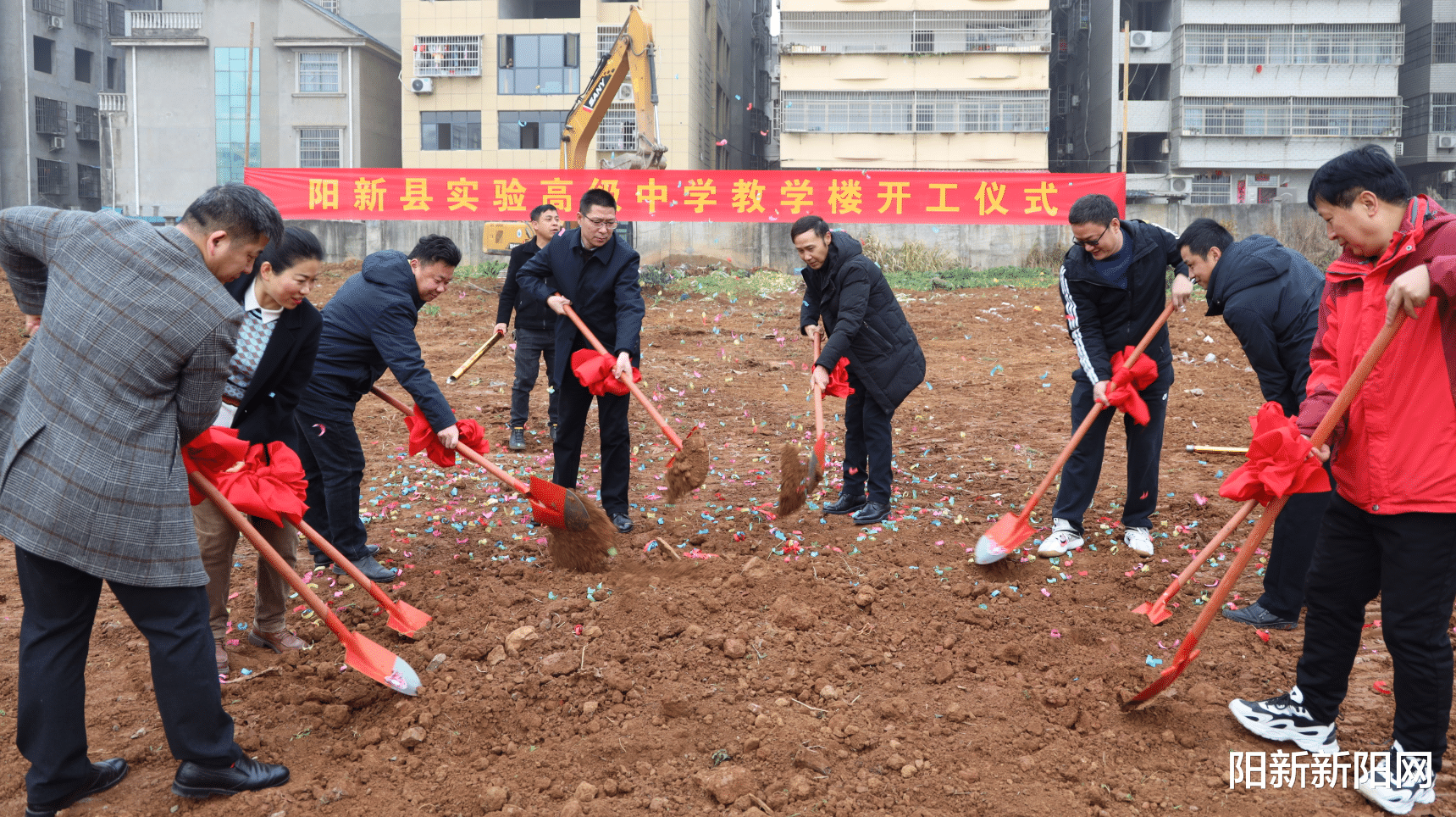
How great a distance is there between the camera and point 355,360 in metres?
4.38

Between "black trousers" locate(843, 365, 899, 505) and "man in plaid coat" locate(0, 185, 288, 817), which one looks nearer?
"man in plaid coat" locate(0, 185, 288, 817)

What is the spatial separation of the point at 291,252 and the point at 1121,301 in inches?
142

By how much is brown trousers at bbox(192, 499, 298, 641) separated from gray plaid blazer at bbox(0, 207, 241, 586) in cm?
84

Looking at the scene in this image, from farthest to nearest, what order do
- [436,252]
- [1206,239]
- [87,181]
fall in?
[87,181]
[436,252]
[1206,239]

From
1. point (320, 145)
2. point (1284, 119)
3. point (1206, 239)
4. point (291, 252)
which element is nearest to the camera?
point (291, 252)

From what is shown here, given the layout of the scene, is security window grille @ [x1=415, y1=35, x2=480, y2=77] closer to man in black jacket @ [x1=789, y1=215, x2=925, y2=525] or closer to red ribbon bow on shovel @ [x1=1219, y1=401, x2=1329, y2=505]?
man in black jacket @ [x1=789, y1=215, x2=925, y2=525]

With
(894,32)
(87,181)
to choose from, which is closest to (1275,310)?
(894,32)

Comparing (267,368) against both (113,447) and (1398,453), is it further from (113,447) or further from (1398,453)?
(1398,453)

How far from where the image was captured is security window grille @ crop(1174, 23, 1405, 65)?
2492cm

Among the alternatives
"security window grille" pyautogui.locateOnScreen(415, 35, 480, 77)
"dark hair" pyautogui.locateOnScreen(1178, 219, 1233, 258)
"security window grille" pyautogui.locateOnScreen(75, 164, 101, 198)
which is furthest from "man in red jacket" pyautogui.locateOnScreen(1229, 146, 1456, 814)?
"security window grille" pyautogui.locateOnScreen(75, 164, 101, 198)

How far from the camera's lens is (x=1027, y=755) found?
2896 millimetres

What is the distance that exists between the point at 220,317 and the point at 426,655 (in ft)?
5.17

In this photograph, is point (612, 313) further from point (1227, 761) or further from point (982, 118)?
point (982, 118)

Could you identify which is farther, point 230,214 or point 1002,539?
point 1002,539
